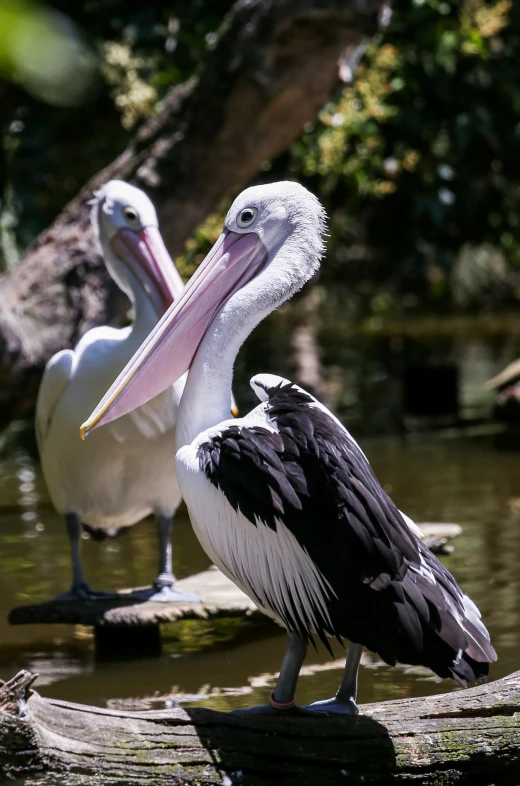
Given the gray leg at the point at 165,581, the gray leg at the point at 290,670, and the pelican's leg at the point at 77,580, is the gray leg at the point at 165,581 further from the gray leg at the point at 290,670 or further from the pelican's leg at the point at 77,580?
the gray leg at the point at 290,670

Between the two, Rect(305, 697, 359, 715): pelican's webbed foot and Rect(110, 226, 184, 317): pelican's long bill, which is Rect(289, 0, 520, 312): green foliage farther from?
Rect(305, 697, 359, 715): pelican's webbed foot

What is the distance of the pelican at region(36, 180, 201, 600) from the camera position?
4238 millimetres

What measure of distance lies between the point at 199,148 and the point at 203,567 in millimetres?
2397

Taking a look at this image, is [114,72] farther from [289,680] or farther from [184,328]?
[289,680]

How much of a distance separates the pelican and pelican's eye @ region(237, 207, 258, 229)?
40.6 inches

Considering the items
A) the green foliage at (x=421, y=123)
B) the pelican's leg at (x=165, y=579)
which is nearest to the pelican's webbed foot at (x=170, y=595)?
the pelican's leg at (x=165, y=579)

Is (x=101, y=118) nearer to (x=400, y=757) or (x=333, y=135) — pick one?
(x=333, y=135)

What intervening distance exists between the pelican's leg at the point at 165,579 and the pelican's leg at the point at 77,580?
0.62ft

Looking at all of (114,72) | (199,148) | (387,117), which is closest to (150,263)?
(199,148)

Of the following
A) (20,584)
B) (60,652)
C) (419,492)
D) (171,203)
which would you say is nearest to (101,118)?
(171,203)

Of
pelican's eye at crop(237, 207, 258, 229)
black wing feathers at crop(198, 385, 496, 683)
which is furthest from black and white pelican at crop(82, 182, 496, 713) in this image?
pelican's eye at crop(237, 207, 258, 229)

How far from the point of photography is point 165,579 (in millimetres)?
4355

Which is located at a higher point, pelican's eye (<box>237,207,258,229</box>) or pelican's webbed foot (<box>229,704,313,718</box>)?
pelican's eye (<box>237,207,258,229</box>)

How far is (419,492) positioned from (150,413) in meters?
2.87
